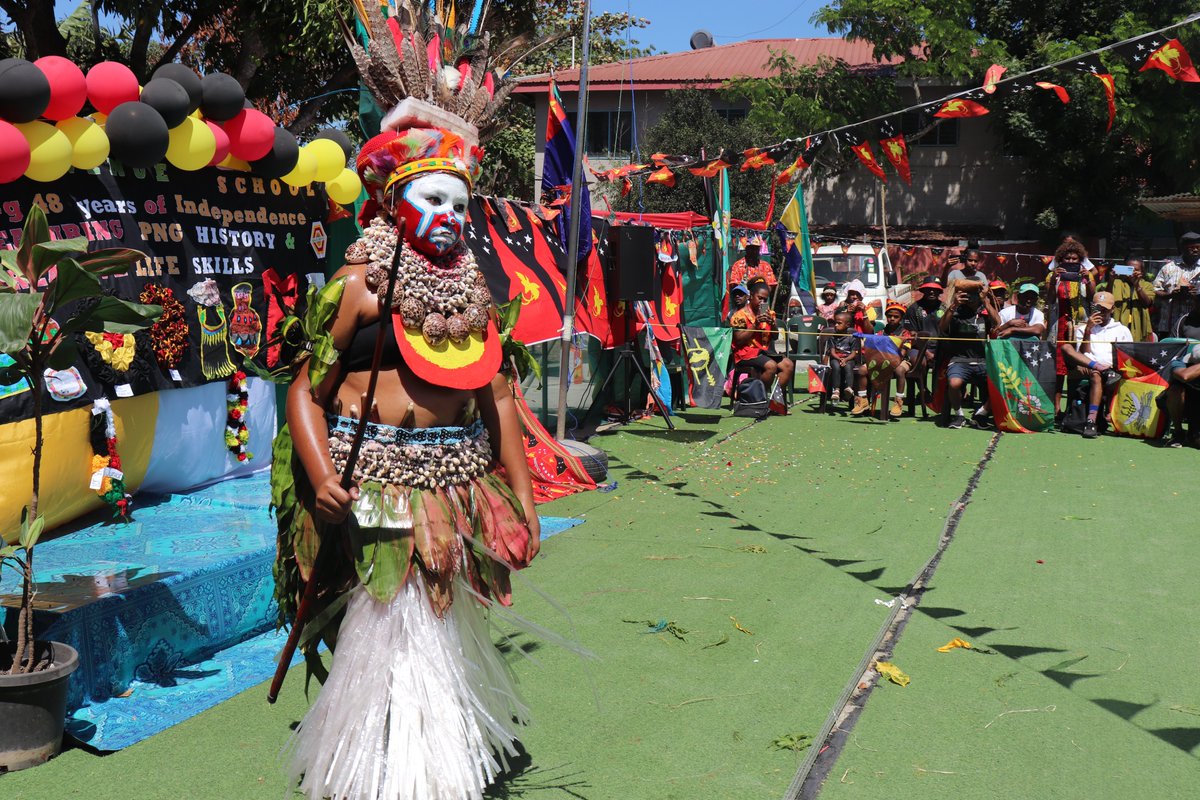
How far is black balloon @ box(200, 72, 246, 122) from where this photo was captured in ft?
19.8

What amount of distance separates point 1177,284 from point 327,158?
9.68m

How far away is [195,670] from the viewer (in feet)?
14.7

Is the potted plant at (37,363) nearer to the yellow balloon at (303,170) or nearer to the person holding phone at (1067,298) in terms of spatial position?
the yellow balloon at (303,170)

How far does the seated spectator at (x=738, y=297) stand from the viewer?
1243 centimetres

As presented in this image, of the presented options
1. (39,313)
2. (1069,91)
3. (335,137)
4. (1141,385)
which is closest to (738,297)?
(1141,385)

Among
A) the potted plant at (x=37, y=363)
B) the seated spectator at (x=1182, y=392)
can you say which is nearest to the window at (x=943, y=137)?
the seated spectator at (x=1182, y=392)

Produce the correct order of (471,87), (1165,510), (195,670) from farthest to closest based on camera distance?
(1165,510) → (195,670) → (471,87)

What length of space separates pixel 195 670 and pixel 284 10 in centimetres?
986

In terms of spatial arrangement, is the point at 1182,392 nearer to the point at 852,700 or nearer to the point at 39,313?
the point at 852,700

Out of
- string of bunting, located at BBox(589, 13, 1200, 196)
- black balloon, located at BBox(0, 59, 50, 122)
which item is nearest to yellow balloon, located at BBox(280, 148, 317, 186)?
black balloon, located at BBox(0, 59, 50, 122)

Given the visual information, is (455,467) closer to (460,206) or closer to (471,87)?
(460,206)

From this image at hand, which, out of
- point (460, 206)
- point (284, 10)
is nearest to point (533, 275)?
point (460, 206)

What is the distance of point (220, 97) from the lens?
6027 millimetres

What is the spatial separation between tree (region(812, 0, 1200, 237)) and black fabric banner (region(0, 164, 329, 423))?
19688 millimetres
